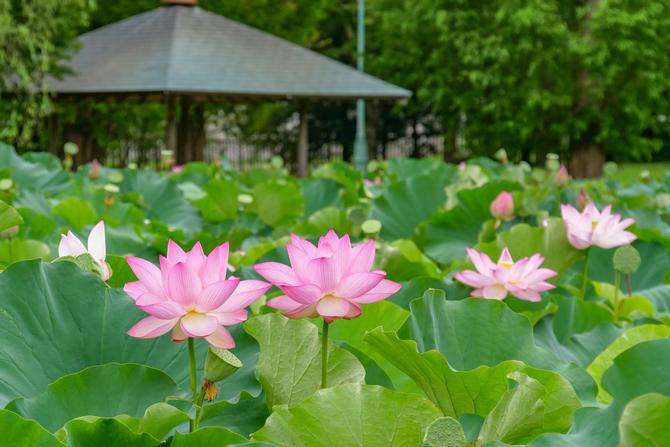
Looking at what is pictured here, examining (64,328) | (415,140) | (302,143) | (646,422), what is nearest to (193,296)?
(64,328)


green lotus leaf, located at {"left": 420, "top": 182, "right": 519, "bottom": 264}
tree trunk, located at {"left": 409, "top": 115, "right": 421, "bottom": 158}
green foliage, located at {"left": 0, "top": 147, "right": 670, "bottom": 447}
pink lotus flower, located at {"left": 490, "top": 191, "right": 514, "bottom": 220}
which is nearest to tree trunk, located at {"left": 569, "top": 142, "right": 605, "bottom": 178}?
tree trunk, located at {"left": 409, "top": 115, "right": 421, "bottom": 158}

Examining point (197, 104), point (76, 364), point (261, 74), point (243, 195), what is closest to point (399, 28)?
point (197, 104)

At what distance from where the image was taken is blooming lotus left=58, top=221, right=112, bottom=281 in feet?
3.55

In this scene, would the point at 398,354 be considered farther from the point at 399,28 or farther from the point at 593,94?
the point at 399,28

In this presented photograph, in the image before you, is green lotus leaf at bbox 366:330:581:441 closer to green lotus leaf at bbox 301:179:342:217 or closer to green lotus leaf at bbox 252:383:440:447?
green lotus leaf at bbox 252:383:440:447

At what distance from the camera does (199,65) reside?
16.0 metres

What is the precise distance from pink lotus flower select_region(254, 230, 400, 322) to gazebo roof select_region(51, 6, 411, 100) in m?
14.0

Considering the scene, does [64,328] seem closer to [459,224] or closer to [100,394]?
[100,394]

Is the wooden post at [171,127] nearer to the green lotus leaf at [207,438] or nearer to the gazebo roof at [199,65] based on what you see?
the gazebo roof at [199,65]

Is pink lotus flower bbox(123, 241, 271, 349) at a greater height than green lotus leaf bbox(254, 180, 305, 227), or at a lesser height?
greater

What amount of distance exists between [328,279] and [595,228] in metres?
1.04

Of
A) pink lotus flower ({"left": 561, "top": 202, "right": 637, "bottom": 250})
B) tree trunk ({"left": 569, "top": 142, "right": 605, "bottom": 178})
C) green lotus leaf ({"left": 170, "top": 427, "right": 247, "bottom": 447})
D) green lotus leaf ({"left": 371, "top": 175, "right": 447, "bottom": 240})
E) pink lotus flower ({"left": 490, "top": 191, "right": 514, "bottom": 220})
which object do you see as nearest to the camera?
green lotus leaf ({"left": 170, "top": 427, "right": 247, "bottom": 447})

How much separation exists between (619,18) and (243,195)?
16.6 meters

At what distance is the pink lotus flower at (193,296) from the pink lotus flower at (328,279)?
0.03m
